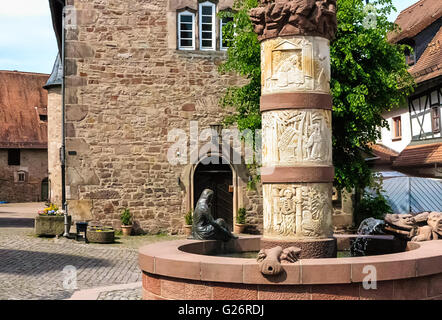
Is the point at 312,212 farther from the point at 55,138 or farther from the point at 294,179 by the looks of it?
the point at 55,138

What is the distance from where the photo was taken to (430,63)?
2112 cm

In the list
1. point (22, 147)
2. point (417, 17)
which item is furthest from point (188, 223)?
point (22, 147)

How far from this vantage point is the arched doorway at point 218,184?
1747 cm

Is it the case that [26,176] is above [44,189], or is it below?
above

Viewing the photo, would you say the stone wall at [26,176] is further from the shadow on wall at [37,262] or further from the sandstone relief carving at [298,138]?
the sandstone relief carving at [298,138]

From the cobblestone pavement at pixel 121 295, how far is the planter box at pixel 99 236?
7075mm

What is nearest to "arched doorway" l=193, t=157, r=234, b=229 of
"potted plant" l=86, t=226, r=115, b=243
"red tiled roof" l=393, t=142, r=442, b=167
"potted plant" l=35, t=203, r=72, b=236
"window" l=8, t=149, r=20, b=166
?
"potted plant" l=86, t=226, r=115, b=243

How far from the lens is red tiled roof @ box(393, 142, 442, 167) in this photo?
20.1 metres

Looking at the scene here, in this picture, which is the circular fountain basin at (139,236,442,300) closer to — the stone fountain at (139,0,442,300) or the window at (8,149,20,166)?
the stone fountain at (139,0,442,300)

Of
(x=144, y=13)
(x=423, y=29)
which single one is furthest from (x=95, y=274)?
(x=423, y=29)

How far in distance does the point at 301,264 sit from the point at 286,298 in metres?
0.34

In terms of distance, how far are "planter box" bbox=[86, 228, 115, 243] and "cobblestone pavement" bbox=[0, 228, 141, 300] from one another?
1.43 feet

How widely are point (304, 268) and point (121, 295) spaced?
10.1ft
